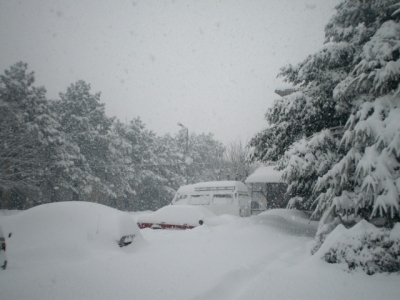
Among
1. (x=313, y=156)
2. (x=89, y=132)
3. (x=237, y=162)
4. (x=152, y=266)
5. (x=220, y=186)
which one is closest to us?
(x=152, y=266)

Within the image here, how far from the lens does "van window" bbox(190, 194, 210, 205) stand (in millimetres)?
14734

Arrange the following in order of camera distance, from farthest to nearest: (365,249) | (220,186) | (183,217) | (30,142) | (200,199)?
1. (30,142)
2. (200,199)
3. (220,186)
4. (183,217)
5. (365,249)

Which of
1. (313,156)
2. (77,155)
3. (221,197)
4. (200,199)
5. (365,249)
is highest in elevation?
(77,155)

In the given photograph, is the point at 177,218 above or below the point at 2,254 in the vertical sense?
below

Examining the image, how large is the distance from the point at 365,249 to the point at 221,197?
9.95 metres

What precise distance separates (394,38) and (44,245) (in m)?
8.98

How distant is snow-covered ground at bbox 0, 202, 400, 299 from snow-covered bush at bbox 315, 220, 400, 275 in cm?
16

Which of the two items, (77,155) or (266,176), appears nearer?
(266,176)

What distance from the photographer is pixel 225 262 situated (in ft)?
17.9

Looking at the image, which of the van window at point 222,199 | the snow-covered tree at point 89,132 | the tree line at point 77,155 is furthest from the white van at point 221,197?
the snow-covered tree at point 89,132

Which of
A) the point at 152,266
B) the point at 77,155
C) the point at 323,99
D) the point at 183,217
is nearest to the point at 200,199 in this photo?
the point at 183,217

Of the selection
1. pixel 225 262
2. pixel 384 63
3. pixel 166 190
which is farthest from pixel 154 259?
pixel 166 190

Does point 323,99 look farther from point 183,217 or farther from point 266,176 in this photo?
point 266,176

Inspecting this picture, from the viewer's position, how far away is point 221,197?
14.4 meters
